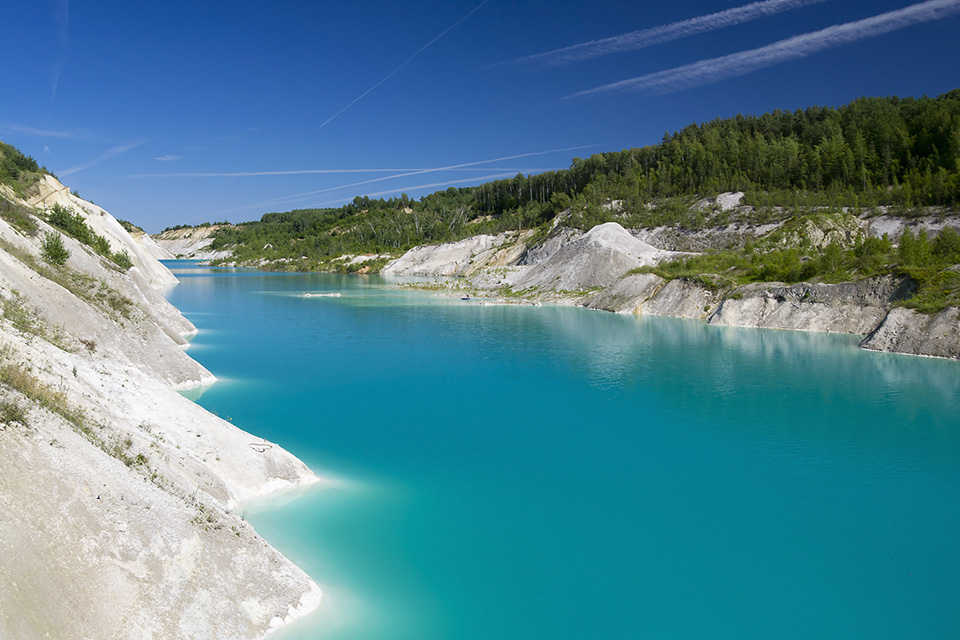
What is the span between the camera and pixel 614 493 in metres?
14.7

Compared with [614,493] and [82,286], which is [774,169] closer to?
[614,493]

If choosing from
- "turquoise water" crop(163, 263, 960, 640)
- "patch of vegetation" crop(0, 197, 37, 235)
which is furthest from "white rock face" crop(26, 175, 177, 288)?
"turquoise water" crop(163, 263, 960, 640)

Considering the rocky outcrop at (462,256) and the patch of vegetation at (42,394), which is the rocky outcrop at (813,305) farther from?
the rocky outcrop at (462,256)

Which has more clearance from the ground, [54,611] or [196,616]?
[54,611]

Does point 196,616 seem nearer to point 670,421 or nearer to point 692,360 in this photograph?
point 670,421

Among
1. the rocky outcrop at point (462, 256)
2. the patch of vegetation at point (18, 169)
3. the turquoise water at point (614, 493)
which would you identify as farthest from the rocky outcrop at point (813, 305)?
the patch of vegetation at point (18, 169)

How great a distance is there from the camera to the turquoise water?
32.6 ft

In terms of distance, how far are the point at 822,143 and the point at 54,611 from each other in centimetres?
10994

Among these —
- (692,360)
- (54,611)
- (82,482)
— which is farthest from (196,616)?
(692,360)

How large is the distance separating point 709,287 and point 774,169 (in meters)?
51.1

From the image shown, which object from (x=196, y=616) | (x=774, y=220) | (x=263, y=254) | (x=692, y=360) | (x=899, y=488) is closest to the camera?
(x=196, y=616)

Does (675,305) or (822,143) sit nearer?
(675,305)

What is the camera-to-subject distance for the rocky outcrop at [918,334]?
32562 millimetres

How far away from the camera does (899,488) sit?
606 inches
